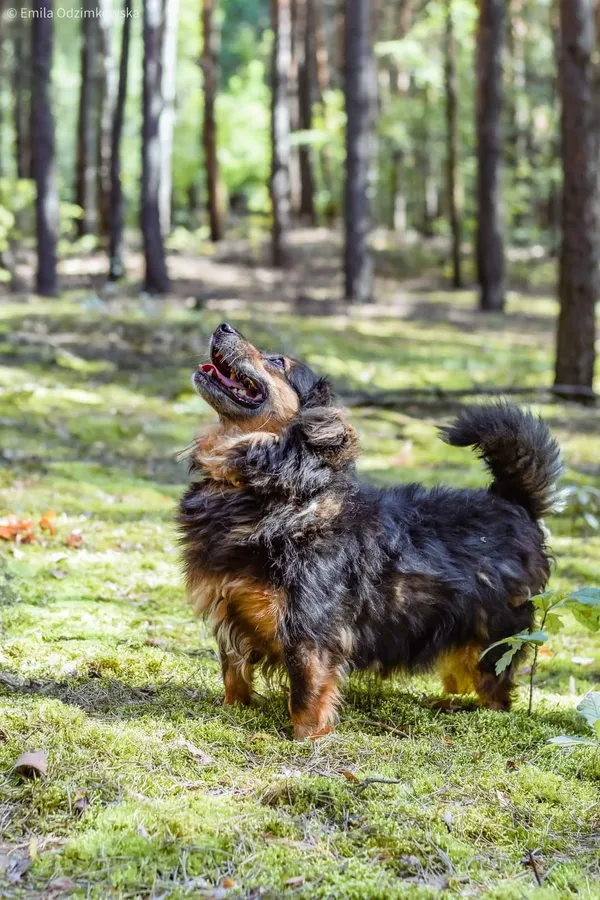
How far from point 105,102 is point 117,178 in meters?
7.17

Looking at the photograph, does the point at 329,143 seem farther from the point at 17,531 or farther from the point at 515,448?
the point at 515,448

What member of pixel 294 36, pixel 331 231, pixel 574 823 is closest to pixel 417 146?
pixel 331 231

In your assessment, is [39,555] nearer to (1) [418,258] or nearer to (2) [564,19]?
(2) [564,19]

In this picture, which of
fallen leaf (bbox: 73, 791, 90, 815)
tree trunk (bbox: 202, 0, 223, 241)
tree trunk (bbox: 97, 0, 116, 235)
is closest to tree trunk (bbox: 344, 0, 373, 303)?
tree trunk (bbox: 97, 0, 116, 235)

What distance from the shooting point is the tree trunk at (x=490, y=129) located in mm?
19047

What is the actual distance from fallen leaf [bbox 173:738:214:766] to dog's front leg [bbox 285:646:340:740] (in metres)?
0.47

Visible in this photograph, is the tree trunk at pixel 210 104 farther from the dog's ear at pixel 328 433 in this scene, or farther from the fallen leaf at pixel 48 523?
the dog's ear at pixel 328 433

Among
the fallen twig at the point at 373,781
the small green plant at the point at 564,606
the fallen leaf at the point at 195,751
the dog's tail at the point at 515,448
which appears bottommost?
the fallen leaf at the point at 195,751

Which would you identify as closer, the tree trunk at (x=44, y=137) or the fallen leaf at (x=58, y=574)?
the fallen leaf at (x=58, y=574)

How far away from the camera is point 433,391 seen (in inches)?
472

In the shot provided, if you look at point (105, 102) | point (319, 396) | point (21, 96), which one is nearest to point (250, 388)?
point (319, 396)

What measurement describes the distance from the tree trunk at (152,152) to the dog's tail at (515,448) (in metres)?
15.2

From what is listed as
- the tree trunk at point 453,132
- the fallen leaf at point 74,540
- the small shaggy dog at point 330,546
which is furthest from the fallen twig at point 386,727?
the tree trunk at point 453,132

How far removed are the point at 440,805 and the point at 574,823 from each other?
0.53 metres
